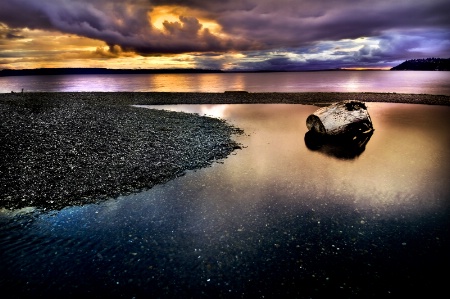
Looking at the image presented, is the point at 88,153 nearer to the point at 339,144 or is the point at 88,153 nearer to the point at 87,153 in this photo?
the point at 87,153

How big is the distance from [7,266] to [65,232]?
1.87m

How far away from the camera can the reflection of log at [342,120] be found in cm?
2184


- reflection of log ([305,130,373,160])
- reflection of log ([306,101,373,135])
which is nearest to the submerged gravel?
reflection of log ([305,130,373,160])

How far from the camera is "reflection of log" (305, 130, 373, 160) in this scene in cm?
1877

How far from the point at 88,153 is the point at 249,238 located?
11928mm

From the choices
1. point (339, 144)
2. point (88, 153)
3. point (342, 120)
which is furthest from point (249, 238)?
point (342, 120)

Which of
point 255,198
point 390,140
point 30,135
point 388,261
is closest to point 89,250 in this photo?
point 255,198

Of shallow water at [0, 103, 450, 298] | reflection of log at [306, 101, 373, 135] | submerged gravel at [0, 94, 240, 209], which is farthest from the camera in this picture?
reflection of log at [306, 101, 373, 135]

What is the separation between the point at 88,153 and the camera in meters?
16.4

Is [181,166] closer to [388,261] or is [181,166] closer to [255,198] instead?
[255,198]

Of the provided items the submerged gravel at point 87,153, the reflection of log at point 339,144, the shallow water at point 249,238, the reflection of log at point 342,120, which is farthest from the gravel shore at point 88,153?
the reflection of log at point 342,120

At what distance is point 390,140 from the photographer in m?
22.0

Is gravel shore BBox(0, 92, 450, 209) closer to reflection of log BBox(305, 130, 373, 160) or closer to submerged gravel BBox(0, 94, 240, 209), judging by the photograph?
submerged gravel BBox(0, 94, 240, 209)

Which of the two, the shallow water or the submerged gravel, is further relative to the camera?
the submerged gravel
